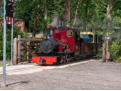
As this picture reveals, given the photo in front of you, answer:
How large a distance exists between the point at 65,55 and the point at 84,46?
288 centimetres

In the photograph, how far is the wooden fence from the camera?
50.7 ft

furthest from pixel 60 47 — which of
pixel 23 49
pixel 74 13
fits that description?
pixel 74 13

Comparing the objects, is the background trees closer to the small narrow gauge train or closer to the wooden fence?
the small narrow gauge train

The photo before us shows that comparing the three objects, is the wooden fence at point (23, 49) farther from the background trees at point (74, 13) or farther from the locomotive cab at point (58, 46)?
the background trees at point (74, 13)

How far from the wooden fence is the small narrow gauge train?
135cm

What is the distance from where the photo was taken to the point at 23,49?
53.8 feet

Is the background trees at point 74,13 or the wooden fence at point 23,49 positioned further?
the background trees at point 74,13

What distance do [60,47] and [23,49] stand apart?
248 centimetres

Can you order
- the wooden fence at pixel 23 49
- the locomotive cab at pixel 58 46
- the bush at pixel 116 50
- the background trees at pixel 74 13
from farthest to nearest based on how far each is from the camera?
the background trees at pixel 74 13 → the bush at pixel 116 50 → the wooden fence at pixel 23 49 → the locomotive cab at pixel 58 46

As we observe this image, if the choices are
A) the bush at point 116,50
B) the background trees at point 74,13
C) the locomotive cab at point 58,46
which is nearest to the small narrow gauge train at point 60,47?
the locomotive cab at point 58,46

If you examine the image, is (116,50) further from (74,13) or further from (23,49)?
(74,13)

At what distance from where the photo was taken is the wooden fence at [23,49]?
15445 mm

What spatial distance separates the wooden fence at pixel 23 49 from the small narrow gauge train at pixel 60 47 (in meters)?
1.35

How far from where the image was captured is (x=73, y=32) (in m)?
16.4
